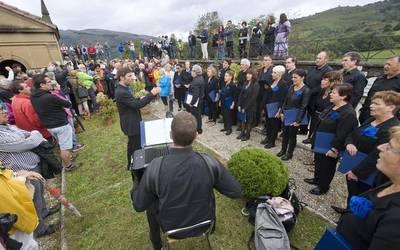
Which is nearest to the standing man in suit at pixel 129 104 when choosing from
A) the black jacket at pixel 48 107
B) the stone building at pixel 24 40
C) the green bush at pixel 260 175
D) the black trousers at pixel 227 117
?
the black jacket at pixel 48 107

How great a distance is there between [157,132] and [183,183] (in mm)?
1221

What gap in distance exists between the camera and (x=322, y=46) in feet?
44.5

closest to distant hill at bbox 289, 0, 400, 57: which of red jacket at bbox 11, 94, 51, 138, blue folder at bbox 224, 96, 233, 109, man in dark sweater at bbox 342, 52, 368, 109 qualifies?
blue folder at bbox 224, 96, 233, 109

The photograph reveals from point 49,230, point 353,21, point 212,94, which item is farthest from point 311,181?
point 353,21

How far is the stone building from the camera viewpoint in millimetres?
17016

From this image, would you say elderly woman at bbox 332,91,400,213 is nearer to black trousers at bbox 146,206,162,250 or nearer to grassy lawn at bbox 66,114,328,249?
grassy lawn at bbox 66,114,328,249

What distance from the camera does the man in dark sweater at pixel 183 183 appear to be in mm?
1958

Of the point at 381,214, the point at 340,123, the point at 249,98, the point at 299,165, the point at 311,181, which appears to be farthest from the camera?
the point at 249,98

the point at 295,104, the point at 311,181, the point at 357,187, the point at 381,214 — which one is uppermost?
the point at 295,104

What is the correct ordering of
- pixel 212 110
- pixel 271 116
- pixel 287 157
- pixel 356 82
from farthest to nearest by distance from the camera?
pixel 212 110, pixel 271 116, pixel 287 157, pixel 356 82

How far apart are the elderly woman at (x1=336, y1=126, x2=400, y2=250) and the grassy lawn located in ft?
4.84

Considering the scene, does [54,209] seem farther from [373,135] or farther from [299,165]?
[373,135]

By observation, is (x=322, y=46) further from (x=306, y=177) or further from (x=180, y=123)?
(x=180, y=123)

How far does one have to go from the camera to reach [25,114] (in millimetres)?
5133
